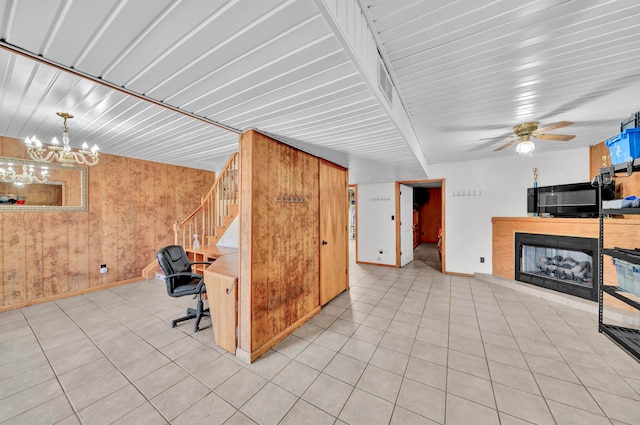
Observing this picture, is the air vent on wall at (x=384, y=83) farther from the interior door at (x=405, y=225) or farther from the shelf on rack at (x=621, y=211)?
the interior door at (x=405, y=225)

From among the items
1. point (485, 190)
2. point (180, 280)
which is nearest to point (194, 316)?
point (180, 280)

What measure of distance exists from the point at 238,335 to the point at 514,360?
2.68 metres

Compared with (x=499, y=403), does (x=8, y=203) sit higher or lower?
higher

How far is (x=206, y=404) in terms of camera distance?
1.68 m

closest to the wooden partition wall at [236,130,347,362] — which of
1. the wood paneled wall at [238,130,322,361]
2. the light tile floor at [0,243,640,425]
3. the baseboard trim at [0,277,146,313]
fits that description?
the wood paneled wall at [238,130,322,361]

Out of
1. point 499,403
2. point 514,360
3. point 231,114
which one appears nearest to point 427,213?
point 514,360

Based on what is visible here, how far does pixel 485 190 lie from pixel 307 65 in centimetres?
489

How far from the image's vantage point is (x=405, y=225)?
6105 mm

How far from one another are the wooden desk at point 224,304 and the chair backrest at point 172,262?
2.01ft

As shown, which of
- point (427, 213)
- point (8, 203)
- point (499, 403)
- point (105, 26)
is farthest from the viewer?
point (427, 213)

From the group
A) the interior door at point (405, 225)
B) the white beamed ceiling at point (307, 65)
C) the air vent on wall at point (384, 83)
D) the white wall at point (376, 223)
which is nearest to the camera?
the white beamed ceiling at point (307, 65)

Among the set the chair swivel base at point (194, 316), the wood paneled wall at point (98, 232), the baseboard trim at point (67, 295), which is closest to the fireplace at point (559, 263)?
the chair swivel base at point (194, 316)

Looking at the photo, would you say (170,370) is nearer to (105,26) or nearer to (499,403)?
(105,26)

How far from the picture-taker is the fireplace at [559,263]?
3.32 metres
